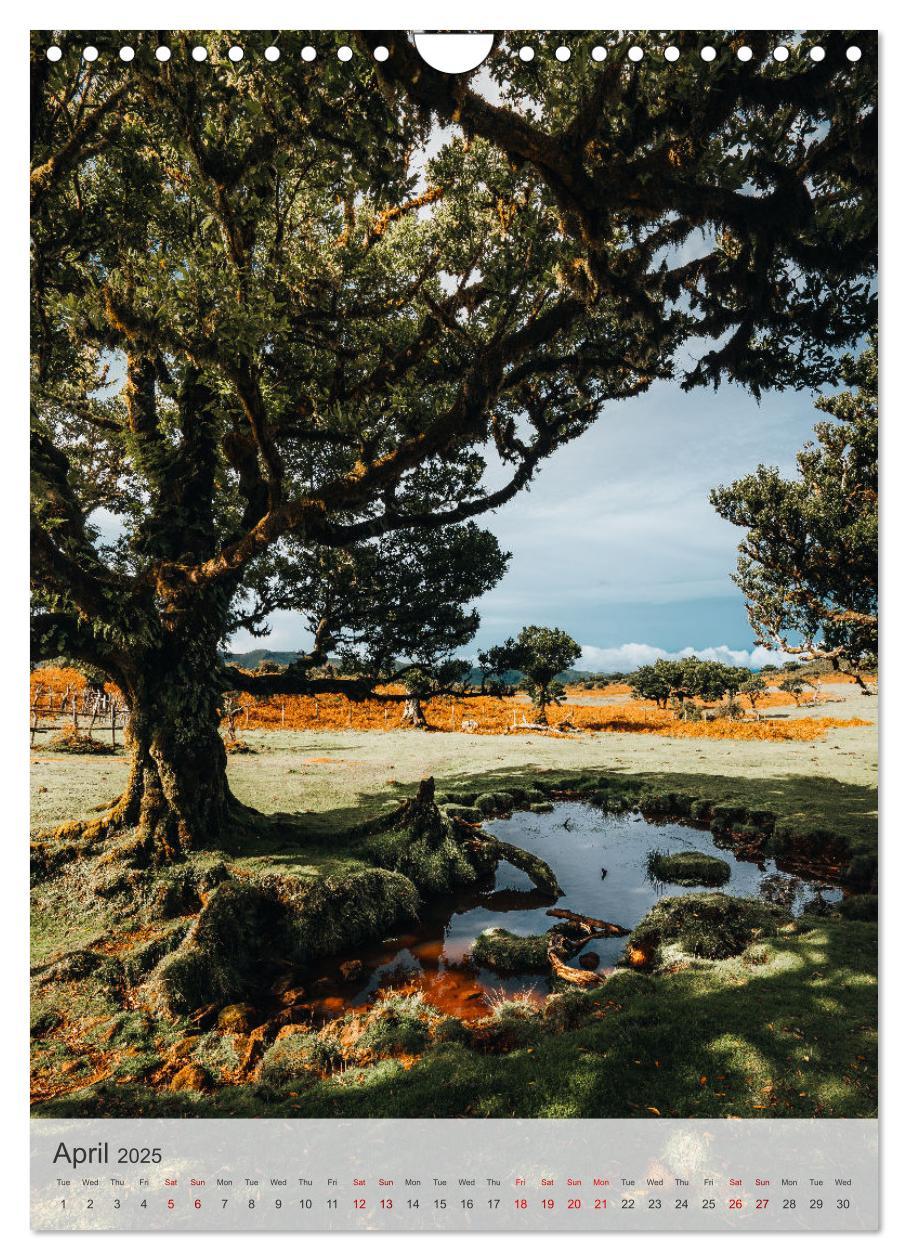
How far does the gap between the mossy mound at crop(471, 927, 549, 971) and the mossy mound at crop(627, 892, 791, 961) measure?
4.07 ft

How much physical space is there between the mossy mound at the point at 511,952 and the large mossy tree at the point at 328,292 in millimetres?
4767

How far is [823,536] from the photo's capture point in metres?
8.94

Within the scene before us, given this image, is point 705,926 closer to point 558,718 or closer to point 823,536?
point 823,536

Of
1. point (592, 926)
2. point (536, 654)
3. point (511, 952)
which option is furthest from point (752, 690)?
point (511, 952)

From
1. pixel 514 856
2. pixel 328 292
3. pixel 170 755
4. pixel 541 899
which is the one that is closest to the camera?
pixel 328 292

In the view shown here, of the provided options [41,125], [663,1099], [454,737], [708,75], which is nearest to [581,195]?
[708,75]

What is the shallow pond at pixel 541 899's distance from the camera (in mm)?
7078

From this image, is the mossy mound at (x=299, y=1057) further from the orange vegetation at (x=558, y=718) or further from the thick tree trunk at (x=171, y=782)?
the orange vegetation at (x=558, y=718)

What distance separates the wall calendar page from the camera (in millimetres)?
4066

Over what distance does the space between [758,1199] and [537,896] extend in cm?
605

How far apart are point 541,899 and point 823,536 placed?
26.0 feet

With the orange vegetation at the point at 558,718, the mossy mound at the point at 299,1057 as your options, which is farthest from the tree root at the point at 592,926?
the orange vegetation at the point at 558,718

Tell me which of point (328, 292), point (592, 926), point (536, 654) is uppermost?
point (328, 292)

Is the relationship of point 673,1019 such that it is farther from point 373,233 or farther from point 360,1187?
point 373,233
